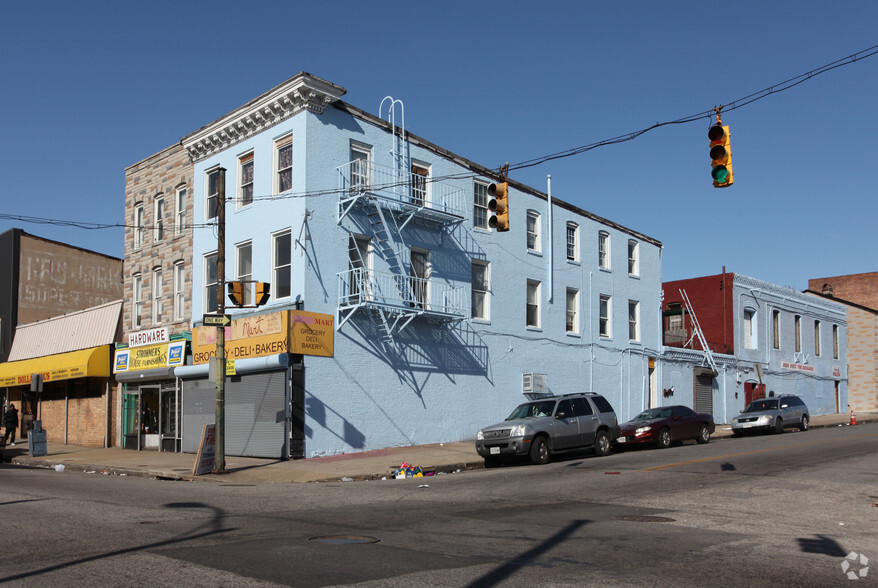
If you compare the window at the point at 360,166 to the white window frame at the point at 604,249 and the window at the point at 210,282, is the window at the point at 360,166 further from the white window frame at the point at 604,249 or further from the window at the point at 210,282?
the white window frame at the point at 604,249

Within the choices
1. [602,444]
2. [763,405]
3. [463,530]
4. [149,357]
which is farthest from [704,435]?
[149,357]

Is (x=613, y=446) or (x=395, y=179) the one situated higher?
(x=395, y=179)

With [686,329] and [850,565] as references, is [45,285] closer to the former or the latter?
[686,329]

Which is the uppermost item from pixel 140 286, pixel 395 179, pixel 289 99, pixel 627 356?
pixel 289 99

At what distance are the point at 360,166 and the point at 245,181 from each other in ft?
14.0

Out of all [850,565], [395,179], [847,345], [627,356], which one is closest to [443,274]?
[395,179]

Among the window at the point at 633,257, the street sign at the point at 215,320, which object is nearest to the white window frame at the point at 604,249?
the window at the point at 633,257

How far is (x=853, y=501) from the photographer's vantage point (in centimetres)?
1255

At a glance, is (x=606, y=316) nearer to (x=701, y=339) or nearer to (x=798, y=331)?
(x=701, y=339)

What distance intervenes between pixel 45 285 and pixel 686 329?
32.1 m

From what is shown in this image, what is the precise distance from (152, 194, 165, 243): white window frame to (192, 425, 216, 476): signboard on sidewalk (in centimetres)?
1236

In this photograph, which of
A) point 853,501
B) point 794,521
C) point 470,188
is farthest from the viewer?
point 470,188

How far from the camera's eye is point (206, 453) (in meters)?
18.8

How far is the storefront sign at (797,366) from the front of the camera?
4356 centimetres
